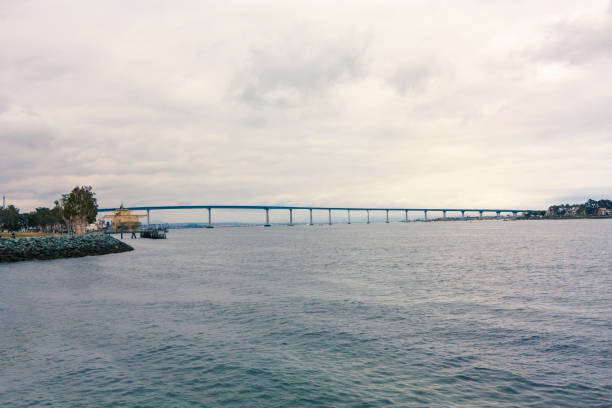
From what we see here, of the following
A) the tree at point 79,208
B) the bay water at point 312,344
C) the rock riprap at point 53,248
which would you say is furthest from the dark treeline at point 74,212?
the bay water at point 312,344

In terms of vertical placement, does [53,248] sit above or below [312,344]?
above

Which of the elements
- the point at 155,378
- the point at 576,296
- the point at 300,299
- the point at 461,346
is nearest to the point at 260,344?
the point at 155,378

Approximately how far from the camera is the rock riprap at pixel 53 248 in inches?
2415

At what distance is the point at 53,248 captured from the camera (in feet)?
222

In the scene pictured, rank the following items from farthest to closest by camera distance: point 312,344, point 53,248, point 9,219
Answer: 1. point 9,219
2. point 53,248
3. point 312,344

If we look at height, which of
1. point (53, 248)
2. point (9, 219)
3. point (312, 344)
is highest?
point (9, 219)

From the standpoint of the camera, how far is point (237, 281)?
123ft

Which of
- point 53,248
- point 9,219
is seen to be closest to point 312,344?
point 53,248

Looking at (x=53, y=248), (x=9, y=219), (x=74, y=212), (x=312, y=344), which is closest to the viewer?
(x=312, y=344)

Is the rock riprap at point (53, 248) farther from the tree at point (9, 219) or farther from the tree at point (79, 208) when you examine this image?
the tree at point (9, 219)

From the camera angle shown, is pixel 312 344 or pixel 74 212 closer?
pixel 312 344

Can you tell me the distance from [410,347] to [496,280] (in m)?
22.2

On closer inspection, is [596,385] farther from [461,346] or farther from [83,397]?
[83,397]

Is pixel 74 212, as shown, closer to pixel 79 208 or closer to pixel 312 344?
pixel 79 208
